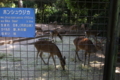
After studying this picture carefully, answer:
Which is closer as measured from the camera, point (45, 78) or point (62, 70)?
point (45, 78)

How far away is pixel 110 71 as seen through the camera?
3252mm

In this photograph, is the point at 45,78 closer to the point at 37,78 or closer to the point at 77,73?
the point at 37,78

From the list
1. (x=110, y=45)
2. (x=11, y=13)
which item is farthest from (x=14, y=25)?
(x=110, y=45)

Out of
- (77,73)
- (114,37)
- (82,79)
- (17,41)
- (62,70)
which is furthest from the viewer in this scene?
(17,41)

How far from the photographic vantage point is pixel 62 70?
5625 mm

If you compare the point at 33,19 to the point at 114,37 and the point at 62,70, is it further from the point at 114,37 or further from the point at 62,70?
the point at 62,70

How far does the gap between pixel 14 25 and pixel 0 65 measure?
3136 millimetres

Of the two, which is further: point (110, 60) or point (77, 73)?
point (77, 73)

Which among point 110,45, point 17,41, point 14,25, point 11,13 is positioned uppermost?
point 11,13

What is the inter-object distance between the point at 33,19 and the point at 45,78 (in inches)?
84.1

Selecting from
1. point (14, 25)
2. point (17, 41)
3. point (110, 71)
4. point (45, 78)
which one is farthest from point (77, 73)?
point (17, 41)

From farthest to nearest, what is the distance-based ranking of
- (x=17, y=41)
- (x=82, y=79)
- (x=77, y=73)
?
(x=17, y=41) < (x=77, y=73) < (x=82, y=79)

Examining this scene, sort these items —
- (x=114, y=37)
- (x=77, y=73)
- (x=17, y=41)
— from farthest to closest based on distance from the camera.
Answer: (x=17, y=41) → (x=77, y=73) → (x=114, y=37)

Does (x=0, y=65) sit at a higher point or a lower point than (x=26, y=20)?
lower
